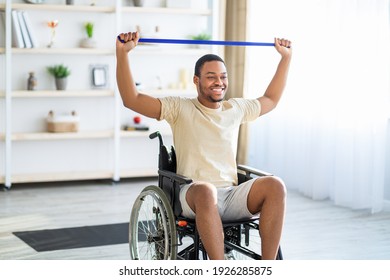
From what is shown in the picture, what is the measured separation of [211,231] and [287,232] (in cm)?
151

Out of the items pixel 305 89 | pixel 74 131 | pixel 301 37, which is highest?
pixel 301 37

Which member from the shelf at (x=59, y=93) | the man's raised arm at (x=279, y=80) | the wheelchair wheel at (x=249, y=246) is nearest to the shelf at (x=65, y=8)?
the shelf at (x=59, y=93)

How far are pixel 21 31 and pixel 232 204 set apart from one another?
294cm

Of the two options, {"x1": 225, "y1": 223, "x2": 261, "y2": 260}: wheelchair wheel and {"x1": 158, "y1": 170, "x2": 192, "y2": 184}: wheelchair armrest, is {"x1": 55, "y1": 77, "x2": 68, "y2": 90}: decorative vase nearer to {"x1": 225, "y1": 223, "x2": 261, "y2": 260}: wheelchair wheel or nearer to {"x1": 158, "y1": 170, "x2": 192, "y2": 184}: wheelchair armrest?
{"x1": 225, "y1": 223, "x2": 261, "y2": 260}: wheelchair wheel

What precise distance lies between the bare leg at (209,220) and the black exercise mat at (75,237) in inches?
47.9

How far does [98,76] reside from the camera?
232 inches

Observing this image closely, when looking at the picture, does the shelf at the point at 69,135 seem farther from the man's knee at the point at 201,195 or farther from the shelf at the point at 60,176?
the man's knee at the point at 201,195

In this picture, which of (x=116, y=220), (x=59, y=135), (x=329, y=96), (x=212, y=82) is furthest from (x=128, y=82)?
(x=59, y=135)

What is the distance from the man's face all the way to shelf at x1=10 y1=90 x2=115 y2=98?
2.49 meters

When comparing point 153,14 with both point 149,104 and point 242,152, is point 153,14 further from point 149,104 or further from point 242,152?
point 149,104

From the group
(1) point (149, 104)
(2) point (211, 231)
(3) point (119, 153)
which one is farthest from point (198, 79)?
(3) point (119, 153)

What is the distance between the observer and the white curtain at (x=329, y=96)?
15.8 ft

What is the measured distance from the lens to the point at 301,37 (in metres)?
5.54
